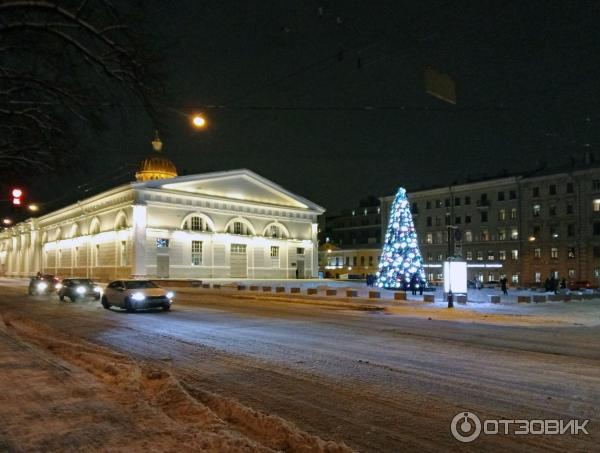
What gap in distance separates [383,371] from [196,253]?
176ft

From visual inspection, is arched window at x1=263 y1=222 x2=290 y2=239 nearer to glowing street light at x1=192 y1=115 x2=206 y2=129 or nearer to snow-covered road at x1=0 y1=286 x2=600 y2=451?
snow-covered road at x1=0 y1=286 x2=600 y2=451

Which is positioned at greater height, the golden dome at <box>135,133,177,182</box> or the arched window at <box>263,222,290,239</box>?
the golden dome at <box>135,133,177,182</box>

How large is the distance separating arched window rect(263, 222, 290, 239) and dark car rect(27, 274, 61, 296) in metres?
28.6

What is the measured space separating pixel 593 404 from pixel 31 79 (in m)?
11.0

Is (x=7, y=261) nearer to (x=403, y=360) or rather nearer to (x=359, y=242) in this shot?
(x=359, y=242)

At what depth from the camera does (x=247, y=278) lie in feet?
216

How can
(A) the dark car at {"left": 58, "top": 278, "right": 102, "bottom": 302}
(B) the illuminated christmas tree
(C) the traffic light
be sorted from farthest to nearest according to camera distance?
1. (B) the illuminated christmas tree
2. (A) the dark car at {"left": 58, "top": 278, "right": 102, "bottom": 302}
3. (C) the traffic light

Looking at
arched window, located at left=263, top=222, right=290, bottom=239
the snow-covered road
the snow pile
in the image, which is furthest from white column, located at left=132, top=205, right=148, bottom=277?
the snow pile

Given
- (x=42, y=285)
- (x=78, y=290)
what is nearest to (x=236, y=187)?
(x=42, y=285)

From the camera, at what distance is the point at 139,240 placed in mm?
57719

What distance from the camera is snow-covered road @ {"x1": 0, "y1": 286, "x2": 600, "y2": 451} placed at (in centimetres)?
690

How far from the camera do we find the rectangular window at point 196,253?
62041 mm

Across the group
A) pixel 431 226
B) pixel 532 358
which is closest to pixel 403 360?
pixel 532 358

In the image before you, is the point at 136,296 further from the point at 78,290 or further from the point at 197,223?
the point at 197,223
